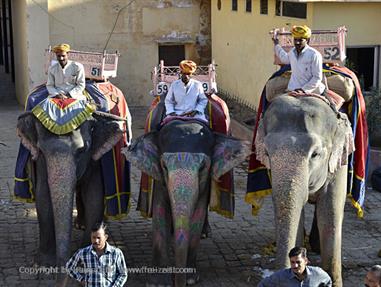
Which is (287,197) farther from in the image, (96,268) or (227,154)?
(96,268)

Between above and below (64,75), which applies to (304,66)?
above

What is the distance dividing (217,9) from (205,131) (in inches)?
458

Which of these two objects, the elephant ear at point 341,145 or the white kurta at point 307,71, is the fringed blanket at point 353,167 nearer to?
the white kurta at point 307,71

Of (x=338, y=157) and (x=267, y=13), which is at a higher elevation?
(x=267, y=13)

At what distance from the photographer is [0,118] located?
1820cm

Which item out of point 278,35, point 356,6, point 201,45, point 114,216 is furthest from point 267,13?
A: point 114,216

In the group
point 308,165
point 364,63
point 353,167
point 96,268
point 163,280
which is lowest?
point 163,280

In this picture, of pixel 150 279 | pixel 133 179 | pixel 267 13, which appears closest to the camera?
pixel 150 279

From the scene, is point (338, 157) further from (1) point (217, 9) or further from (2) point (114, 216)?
(1) point (217, 9)

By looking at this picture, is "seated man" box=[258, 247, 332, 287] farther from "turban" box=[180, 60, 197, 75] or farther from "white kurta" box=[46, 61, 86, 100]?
"white kurta" box=[46, 61, 86, 100]

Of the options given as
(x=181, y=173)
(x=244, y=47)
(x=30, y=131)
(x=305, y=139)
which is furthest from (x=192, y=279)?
(x=244, y=47)

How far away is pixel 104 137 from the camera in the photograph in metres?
8.30

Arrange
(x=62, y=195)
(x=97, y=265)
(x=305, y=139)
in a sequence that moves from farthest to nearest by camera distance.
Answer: (x=62, y=195) < (x=305, y=139) < (x=97, y=265)

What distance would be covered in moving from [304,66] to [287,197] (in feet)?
6.04
